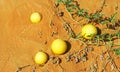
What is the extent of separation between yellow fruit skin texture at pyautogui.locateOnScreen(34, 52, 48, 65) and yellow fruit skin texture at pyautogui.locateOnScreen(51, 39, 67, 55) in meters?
0.17

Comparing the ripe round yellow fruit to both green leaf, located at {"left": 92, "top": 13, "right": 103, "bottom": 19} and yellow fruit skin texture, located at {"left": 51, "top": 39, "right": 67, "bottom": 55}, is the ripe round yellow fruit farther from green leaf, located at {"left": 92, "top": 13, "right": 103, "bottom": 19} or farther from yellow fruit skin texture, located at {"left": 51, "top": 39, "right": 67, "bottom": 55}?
green leaf, located at {"left": 92, "top": 13, "right": 103, "bottom": 19}

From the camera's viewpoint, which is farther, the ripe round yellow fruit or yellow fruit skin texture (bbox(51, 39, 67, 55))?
the ripe round yellow fruit

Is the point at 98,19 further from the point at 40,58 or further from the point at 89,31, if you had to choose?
the point at 40,58

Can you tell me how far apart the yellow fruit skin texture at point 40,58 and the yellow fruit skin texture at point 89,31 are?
663 millimetres

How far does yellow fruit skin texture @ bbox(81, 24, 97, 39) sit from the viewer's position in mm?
4676

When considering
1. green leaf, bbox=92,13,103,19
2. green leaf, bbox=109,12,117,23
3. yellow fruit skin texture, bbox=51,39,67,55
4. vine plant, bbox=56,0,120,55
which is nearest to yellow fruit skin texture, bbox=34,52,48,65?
yellow fruit skin texture, bbox=51,39,67,55

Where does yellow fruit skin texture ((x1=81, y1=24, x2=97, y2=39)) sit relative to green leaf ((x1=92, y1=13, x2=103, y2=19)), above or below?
below

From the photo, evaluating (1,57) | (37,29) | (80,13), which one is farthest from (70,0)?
(1,57)

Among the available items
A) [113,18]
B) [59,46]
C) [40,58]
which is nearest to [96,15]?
[113,18]

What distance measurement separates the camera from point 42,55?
14.8 feet

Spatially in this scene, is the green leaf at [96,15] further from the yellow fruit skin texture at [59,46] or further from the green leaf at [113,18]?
the yellow fruit skin texture at [59,46]

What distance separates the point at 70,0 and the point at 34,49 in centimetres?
95

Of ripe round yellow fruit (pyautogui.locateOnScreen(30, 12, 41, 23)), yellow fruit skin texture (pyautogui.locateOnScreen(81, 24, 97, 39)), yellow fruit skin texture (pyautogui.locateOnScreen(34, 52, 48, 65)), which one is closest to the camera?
yellow fruit skin texture (pyautogui.locateOnScreen(34, 52, 48, 65))

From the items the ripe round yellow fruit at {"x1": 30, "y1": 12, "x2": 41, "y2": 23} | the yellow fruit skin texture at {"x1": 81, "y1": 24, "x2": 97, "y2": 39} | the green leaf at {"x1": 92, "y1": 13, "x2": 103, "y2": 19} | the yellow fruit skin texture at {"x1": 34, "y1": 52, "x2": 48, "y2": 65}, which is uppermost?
the ripe round yellow fruit at {"x1": 30, "y1": 12, "x2": 41, "y2": 23}
